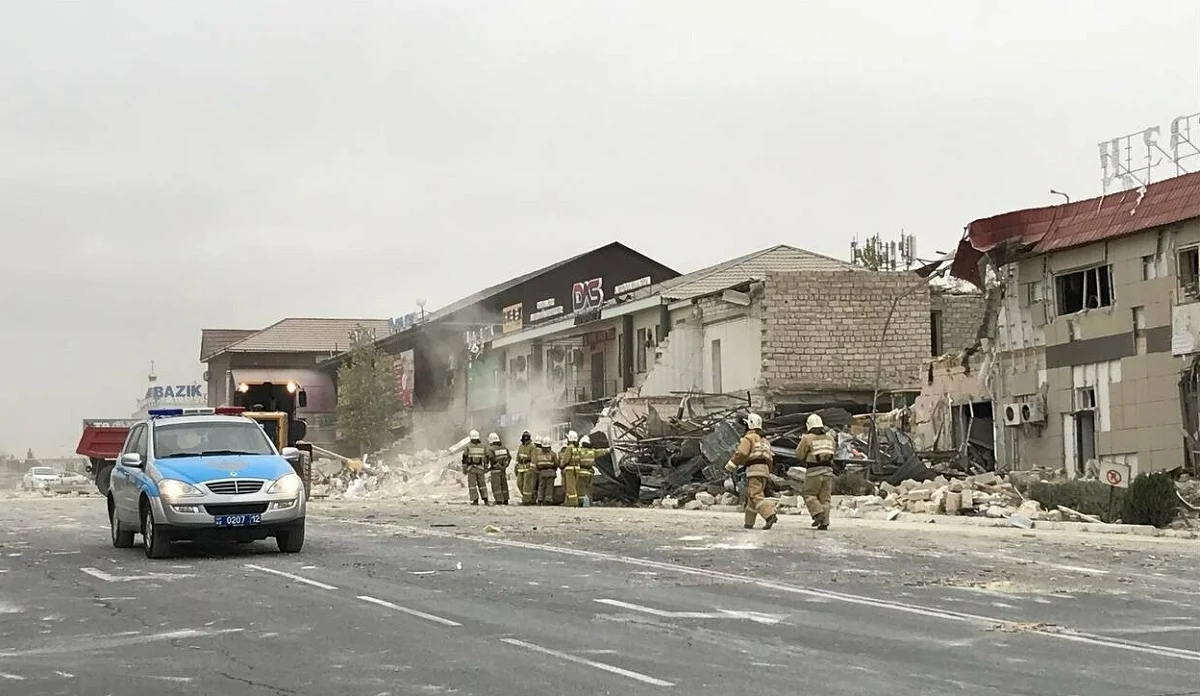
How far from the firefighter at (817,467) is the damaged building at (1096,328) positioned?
10.2 metres

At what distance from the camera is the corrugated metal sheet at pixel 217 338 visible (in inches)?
4144

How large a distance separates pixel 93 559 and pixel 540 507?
1681 centimetres

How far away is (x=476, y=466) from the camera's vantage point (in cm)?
3556

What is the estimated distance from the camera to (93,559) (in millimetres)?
18062

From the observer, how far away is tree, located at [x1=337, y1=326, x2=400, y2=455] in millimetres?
72625

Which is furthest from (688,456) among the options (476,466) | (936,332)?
(936,332)

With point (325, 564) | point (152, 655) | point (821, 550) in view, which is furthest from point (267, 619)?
point (821, 550)

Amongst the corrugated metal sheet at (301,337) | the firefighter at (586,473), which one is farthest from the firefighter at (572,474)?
the corrugated metal sheet at (301,337)

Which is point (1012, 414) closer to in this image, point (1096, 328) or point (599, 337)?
point (1096, 328)

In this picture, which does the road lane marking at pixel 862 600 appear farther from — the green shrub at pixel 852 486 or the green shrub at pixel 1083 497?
the green shrub at pixel 852 486

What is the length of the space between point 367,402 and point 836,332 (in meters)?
32.6

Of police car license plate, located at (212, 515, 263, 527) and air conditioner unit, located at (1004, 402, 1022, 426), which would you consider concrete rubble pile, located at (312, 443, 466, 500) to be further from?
police car license plate, located at (212, 515, 263, 527)

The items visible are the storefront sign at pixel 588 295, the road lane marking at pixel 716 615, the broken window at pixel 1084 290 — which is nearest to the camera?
the road lane marking at pixel 716 615

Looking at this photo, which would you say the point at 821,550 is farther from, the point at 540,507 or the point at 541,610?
the point at 540,507
